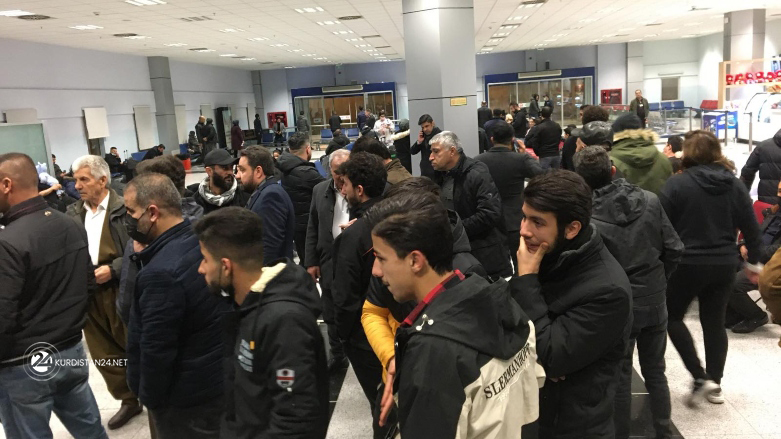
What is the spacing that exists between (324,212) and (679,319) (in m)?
2.23

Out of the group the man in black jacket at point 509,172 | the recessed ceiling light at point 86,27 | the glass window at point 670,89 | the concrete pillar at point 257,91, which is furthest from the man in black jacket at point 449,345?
the glass window at point 670,89

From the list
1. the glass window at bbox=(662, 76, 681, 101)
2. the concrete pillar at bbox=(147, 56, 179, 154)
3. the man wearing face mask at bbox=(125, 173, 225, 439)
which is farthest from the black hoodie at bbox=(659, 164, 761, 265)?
the glass window at bbox=(662, 76, 681, 101)

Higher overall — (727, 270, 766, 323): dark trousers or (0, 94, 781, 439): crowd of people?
(0, 94, 781, 439): crowd of people

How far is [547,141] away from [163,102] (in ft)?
57.8

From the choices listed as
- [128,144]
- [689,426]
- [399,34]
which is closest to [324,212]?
[689,426]

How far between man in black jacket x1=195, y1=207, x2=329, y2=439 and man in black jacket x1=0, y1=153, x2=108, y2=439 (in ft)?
3.76

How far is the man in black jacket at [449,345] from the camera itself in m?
1.25

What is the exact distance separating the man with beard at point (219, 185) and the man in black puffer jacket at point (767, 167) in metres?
4.37

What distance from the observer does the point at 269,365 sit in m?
1.70

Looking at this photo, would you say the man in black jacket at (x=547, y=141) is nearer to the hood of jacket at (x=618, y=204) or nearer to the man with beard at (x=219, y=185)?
the man with beard at (x=219, y=185)

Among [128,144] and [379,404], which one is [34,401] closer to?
[379,404]

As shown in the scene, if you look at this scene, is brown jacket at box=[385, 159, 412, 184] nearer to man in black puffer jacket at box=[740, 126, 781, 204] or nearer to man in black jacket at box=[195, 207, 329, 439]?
man in black jacket at box=[195, 207, 329, 439]

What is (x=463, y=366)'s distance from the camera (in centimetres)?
125

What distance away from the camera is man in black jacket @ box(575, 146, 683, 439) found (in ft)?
8.07
